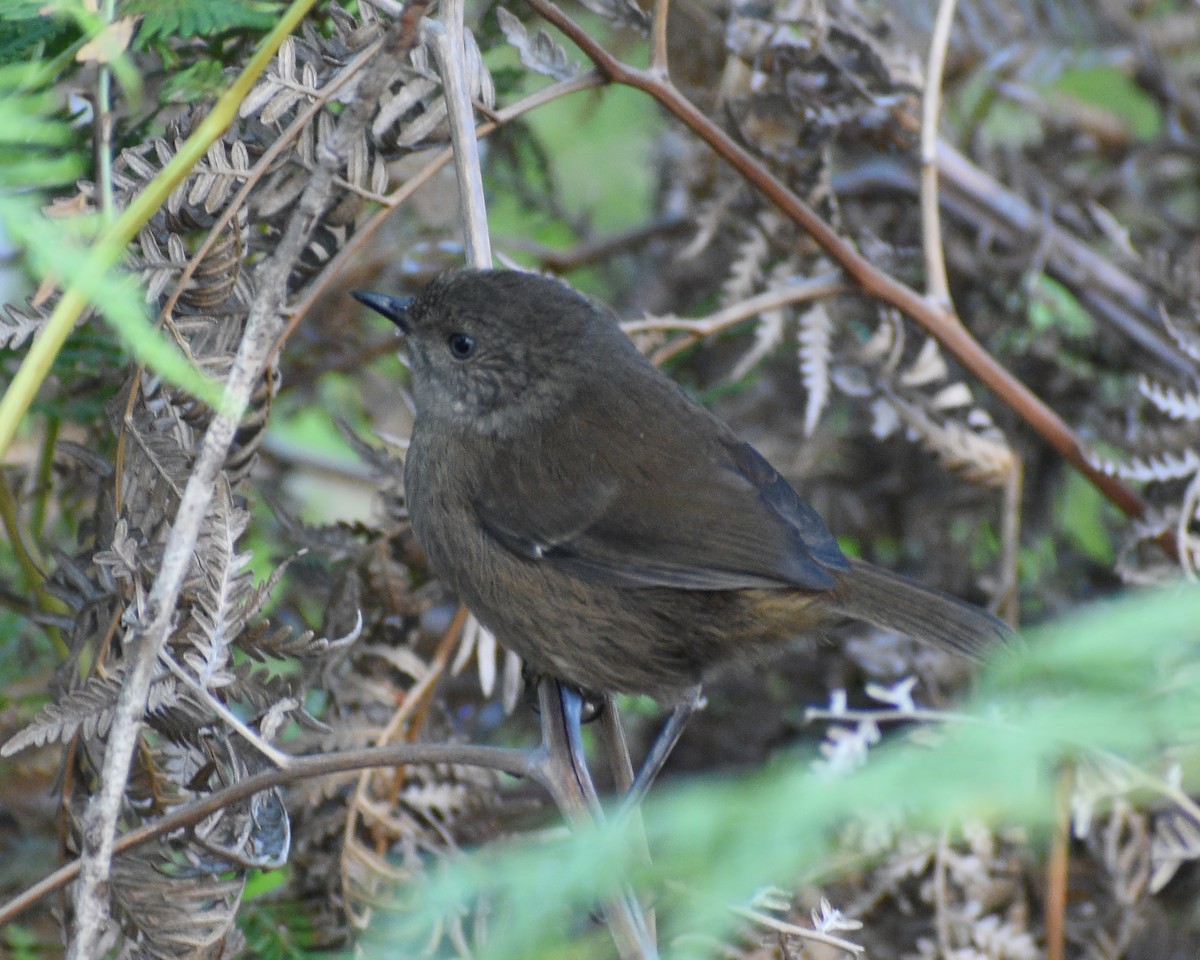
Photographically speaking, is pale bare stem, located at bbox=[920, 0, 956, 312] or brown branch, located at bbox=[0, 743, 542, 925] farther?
pale bare stem, located at bbox=[920, 0, 956, 312]

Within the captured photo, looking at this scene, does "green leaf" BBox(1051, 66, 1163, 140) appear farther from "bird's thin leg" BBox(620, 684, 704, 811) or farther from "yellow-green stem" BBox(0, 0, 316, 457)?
"yellow-green stem" BBox(0, 0, 316, 457)

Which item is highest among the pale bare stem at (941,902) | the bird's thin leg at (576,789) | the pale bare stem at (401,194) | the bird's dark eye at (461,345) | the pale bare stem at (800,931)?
the pale bare stem at (401,194)

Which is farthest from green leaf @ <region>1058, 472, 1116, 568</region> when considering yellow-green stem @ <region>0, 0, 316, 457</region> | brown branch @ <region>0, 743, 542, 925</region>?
yellow-green stem @ <region>0, 0, 316, 457</region>

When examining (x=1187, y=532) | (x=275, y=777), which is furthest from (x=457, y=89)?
(x=1187, y=532)

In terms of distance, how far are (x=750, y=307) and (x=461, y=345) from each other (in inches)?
33.0

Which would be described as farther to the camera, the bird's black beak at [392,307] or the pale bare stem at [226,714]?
the bird's black beak at [392,307]

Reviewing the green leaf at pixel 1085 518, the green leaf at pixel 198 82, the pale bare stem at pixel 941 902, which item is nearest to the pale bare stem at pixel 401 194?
the green leaf at pixel 198 82

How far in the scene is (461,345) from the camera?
3.50m

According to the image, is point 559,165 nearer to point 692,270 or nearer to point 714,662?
point 692,270

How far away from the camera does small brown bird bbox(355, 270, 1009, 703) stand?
10.3 ft

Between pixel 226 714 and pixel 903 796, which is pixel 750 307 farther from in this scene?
pixel 903 796

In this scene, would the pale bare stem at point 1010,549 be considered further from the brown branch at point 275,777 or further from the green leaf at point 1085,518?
the brown branch at point 275,777

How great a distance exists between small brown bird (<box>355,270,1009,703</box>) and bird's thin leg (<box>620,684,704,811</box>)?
0.04 m

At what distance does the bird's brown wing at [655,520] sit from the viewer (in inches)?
124
